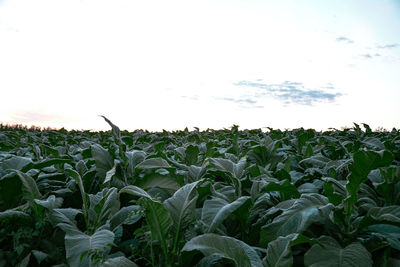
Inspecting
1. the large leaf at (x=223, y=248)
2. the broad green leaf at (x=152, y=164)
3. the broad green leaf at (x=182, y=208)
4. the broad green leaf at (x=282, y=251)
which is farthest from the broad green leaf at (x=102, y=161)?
the broad green leaf at (x=282, y=251)

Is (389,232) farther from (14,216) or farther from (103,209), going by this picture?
(14,216)

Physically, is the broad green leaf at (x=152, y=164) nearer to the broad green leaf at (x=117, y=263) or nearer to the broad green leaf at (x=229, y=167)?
the broad green leaf at (x=229, y=167)

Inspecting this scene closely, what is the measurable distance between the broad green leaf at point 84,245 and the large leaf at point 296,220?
26.2 inches

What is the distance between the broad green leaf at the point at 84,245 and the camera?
1422 mm

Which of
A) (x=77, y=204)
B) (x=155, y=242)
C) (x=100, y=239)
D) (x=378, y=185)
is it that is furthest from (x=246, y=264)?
(x=77, y=204)

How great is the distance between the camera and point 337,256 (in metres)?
1.42

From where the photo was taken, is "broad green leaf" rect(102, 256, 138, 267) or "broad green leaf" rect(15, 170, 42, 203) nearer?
"broad green leaf" rect(102, 256, 138, 267)

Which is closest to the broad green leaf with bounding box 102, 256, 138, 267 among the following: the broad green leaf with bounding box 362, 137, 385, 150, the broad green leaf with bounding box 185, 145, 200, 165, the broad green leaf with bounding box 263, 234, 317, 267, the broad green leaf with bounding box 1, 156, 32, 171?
the broad green leaf with bounding box 263, 234, 317, 267

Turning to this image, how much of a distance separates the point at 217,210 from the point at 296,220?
1.13ft

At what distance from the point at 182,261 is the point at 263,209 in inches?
25.7

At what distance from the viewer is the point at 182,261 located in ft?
4.55

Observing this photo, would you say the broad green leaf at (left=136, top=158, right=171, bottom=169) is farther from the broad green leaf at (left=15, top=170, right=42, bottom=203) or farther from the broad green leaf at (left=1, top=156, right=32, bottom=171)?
the broad green leaf at (left=1, top=156, right=32, bottom=171)

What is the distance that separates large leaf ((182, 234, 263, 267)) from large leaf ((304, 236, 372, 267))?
0.83 feet

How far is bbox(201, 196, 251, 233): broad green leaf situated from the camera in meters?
1.43
